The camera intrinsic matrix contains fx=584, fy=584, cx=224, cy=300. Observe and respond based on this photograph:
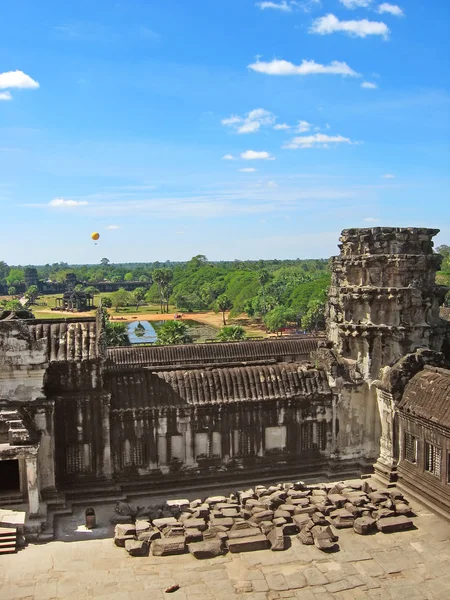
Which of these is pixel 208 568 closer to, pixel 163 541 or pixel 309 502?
pixel 163 541

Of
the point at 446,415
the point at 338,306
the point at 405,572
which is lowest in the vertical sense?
the point at 405,572

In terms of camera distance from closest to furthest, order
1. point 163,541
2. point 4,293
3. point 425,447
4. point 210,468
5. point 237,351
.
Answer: point 163,541
point 425,447
point 210,468
point 237,351
point 4,293

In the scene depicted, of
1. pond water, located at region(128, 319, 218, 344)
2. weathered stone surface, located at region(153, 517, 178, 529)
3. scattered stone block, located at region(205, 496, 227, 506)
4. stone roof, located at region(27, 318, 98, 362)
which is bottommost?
pond water, located at region(128, 319, 218, 344)

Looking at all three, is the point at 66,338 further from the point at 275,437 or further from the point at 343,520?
the point at 343,520

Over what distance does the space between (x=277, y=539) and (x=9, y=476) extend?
9.18 meters

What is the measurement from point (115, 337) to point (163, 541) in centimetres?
3478

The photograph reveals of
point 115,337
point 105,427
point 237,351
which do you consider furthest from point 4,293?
point 105,427

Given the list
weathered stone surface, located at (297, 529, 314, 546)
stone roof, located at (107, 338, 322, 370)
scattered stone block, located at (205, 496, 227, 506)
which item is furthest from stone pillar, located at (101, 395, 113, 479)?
stone roof, located at (107, 338, 322, 370)

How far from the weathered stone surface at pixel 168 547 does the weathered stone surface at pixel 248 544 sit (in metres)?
1.25

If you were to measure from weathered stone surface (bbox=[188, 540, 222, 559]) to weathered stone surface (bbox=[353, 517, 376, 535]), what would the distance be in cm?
395

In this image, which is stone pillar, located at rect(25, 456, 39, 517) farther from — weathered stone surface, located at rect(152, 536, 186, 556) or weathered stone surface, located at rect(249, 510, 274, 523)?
weathered stone surface, located at rect(249, 510, 274, 523)

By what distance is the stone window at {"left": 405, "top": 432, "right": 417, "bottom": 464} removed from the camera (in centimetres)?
1889

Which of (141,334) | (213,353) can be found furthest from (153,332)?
(213,353)

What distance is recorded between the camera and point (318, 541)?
614 inches
